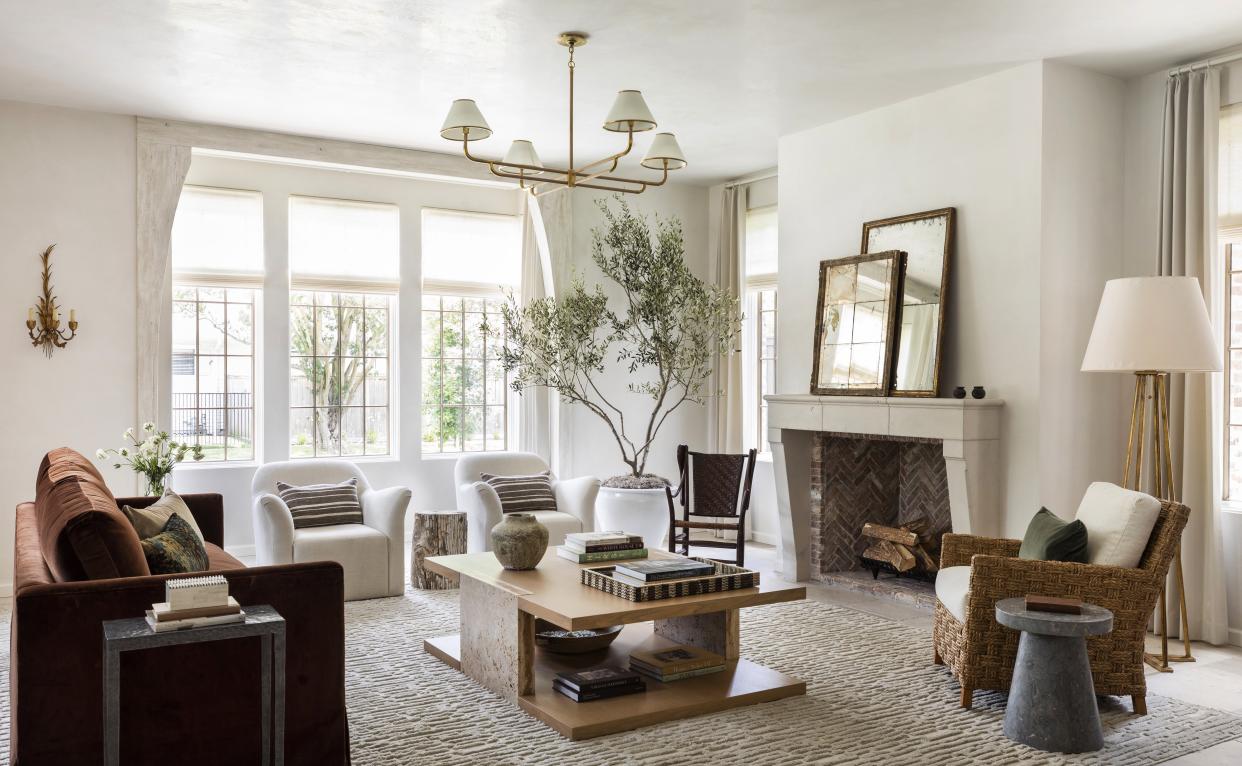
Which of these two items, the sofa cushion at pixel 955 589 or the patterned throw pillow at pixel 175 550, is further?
the sofa cushion at pixel 955 589

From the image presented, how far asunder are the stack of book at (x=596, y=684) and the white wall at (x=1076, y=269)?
2.47 metres

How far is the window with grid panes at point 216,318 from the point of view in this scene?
264 inches

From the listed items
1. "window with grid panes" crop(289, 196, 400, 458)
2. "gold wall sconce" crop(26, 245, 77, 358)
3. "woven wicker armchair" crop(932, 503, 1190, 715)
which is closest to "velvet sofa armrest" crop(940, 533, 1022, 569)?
"woven wicker armchair" crop(932, 503, 1190, 715)

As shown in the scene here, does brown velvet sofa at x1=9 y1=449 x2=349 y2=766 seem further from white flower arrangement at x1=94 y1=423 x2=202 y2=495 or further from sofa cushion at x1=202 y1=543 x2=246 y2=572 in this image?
white flower arrangement at x1=94 y1=423 x2=202 y2=495

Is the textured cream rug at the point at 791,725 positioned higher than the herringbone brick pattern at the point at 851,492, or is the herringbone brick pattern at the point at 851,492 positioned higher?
the herringbone brick pattern at the point at 851,492

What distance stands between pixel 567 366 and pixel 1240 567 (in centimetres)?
452

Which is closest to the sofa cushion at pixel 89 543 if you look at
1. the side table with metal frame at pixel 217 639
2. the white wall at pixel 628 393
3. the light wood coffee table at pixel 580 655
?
the side table with metal frame at pixel 217 639

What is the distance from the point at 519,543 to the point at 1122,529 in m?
2.45

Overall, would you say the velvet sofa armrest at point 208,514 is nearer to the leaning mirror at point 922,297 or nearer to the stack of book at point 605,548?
the stack of book at point 605,548

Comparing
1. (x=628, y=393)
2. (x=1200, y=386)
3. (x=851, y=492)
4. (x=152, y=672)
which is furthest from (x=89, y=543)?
(x=628, y=393)

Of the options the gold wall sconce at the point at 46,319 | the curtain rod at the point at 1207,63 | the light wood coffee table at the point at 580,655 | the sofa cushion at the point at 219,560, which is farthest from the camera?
the gold wall sconce at the point at 46,319

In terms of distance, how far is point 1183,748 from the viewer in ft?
11.4

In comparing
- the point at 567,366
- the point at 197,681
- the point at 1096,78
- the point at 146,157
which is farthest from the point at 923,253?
the point at 146,157

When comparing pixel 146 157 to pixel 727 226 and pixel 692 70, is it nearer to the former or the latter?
pixel 692 70
